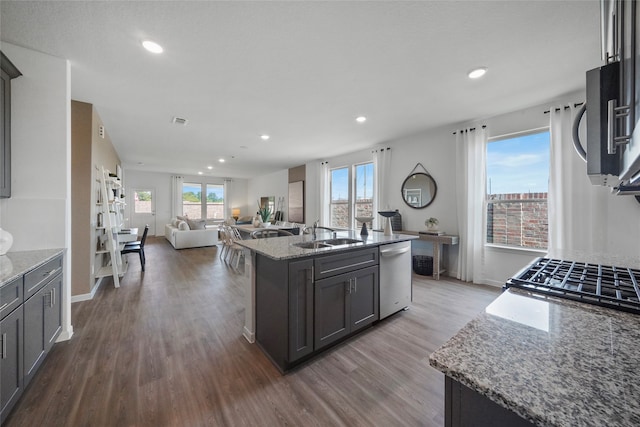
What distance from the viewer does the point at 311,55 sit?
2.17 m

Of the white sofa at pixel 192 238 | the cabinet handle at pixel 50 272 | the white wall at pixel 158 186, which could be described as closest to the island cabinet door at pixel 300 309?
the cabinet handle at pixel 50 272

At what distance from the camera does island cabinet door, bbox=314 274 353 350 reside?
190cm

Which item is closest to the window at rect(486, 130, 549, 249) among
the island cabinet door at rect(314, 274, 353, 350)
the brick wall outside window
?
the brick wall outside window

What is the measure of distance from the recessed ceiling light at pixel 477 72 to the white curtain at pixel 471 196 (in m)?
1.44

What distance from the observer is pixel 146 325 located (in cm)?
248

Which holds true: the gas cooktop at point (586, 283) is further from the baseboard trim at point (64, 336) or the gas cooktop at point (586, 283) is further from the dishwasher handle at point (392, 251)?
the baseboard trim at point (64, 336)

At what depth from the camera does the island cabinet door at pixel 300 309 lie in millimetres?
1749

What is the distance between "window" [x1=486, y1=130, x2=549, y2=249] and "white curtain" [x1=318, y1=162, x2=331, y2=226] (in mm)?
3721

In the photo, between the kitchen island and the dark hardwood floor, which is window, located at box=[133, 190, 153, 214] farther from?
the kitchen island

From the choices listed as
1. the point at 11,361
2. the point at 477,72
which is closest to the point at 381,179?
the point at 477,72

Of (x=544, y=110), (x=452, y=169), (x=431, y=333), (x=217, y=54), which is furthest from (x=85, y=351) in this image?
(x=544, y=110)

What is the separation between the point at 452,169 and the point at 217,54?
376 centimetres

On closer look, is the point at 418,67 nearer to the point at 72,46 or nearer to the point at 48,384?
the point at 72,46

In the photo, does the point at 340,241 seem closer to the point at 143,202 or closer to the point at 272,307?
the point at 272,307
